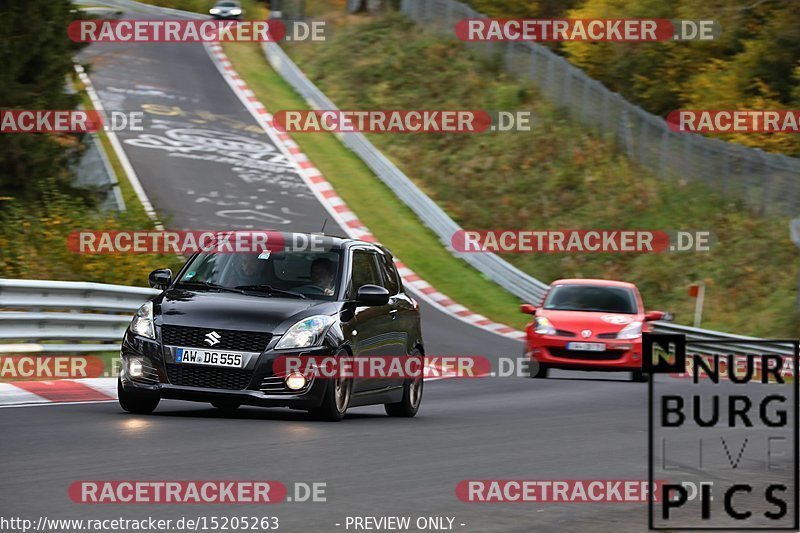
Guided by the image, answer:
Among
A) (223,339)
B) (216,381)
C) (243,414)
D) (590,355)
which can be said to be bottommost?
(590,355)

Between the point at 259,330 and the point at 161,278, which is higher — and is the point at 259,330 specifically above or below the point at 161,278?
below

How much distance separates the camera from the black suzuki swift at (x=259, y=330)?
1190cm

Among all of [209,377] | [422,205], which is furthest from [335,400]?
[422,205]

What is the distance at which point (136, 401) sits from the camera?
40.7 feet

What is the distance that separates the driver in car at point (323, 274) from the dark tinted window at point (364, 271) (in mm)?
248

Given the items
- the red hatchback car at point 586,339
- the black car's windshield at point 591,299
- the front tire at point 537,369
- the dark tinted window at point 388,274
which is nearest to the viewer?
the dark tinted window at point 388,274

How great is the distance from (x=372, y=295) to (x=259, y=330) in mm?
1282

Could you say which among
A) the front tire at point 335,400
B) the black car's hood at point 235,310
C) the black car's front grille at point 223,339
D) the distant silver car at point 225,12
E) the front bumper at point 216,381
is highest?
the distant silver car at point 225,12

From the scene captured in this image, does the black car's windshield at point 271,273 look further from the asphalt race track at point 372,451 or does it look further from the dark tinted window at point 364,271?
the asphalt race track at point 372,451

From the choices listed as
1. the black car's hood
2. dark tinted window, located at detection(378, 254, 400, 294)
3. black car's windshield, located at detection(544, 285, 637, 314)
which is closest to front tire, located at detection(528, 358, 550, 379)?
black car's windshield, located at detection(544, 285, 637, 314)

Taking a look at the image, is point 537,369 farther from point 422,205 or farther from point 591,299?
point 422,205

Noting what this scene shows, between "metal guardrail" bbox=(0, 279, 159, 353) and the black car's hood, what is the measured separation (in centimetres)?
431

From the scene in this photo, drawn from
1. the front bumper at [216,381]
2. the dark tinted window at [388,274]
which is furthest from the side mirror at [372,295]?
the dark tinted window at [388,274]

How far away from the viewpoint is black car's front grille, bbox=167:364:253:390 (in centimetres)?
1190
